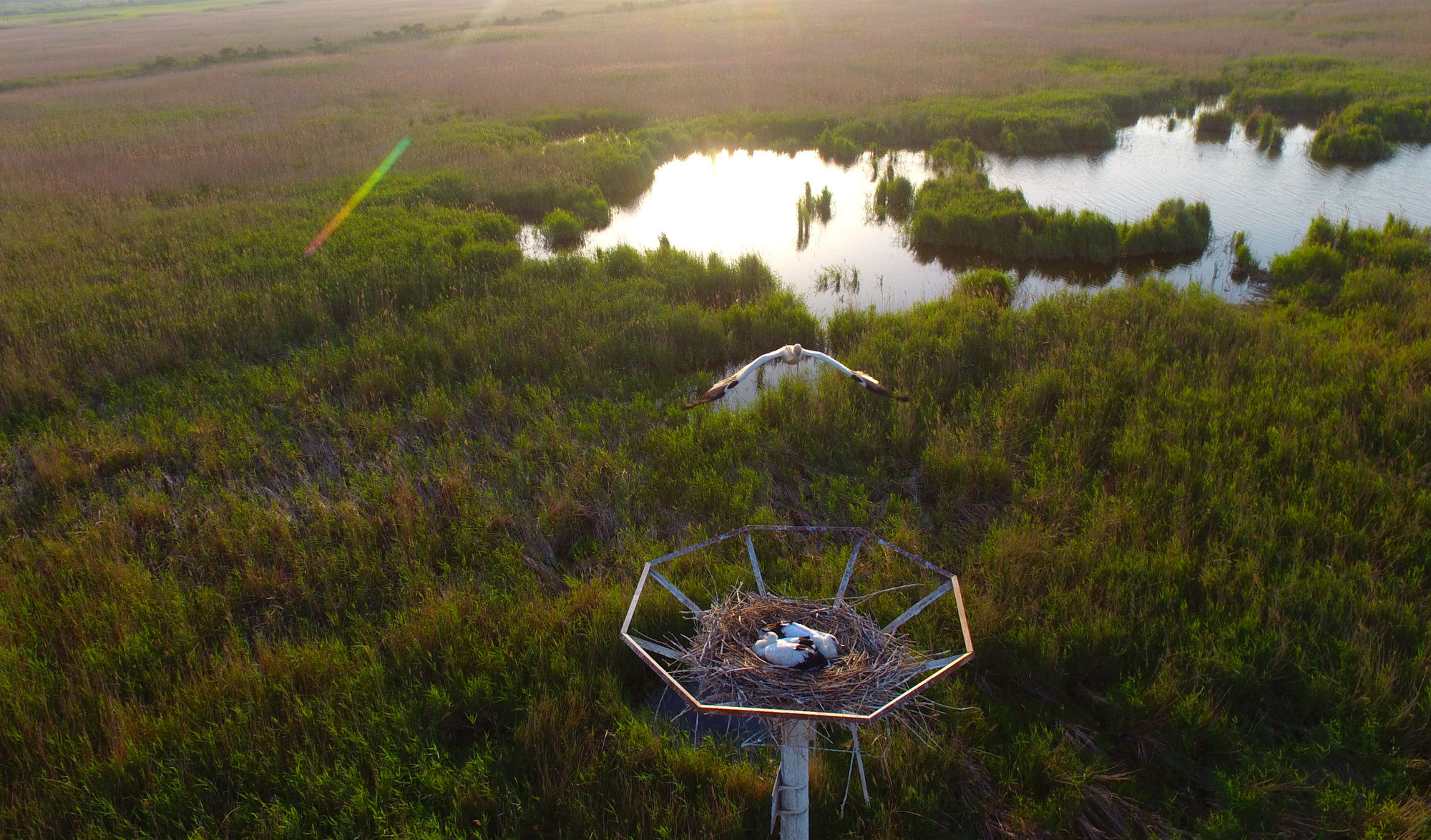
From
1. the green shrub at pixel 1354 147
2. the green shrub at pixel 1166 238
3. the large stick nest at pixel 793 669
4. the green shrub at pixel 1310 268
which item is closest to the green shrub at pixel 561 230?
the green shrub at pixel 1166 238

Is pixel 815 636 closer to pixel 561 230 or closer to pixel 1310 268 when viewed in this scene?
pixel 1310 268

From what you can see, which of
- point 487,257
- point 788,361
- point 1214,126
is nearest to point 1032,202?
point 1214,126

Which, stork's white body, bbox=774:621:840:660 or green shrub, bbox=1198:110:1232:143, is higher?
green shrub, bbox=1198:110:1232:143

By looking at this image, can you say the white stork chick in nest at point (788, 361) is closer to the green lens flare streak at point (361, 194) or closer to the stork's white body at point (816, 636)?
the stork's white body at point (816, 636)

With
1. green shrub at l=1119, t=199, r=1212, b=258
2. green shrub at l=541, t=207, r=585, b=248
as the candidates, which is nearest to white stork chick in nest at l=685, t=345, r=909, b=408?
green shrub at l=1119, t=199, r=1212, b=258

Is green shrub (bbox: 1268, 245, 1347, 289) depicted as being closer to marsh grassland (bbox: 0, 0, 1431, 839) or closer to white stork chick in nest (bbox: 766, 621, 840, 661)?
marsh grassland (bbox: 0, 0, 1431, 839)

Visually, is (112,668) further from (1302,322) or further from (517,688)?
(1302,322)

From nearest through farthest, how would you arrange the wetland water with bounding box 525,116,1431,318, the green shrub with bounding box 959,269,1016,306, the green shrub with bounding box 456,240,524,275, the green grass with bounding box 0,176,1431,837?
1. the green grass with bounding box 0,176,1431,837
2. the green shrub with bounding box 959,269,1016,306
3. the green shrub with bounding box 456,240,524,275
4. the wetland water with bounding box 525,116,1431,318
